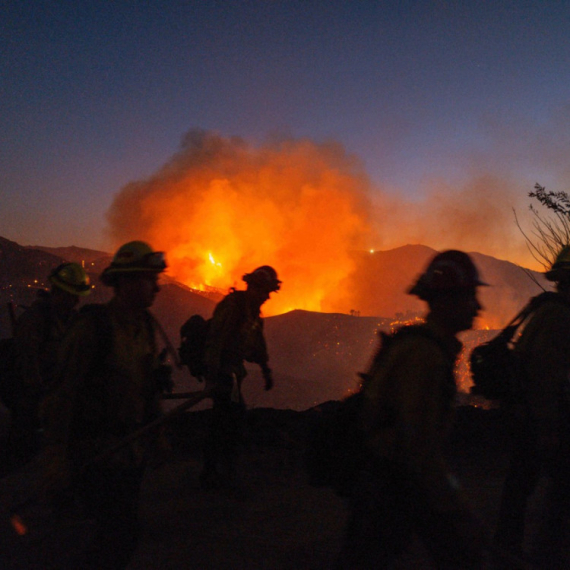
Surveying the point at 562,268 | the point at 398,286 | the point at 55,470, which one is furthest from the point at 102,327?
the point at 398,286

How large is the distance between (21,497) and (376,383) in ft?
13.5

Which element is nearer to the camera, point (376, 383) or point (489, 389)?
point (376, 383)

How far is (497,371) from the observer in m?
3.04

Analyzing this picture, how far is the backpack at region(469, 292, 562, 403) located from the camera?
9.99ft

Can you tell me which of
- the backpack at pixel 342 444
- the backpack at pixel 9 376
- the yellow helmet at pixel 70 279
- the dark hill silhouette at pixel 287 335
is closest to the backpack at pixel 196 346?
the yellow helmet at pixel 70 279

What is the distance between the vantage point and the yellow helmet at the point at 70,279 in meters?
4.23

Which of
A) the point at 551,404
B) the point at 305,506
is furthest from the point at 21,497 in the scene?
the point at 551,404

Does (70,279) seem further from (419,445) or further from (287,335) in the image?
(287,335)

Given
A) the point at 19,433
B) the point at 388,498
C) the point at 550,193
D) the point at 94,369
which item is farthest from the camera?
the point at 550,193

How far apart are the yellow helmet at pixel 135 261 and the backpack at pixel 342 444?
1.05m

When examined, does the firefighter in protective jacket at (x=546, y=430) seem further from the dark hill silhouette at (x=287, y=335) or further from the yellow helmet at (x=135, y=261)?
the dark hill silhouette at (x=287, y=335)

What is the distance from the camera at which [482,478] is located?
5535 mm

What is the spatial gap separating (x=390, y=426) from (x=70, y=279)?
3230mm

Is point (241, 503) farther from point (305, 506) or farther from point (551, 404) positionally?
Result: point (551, 404)
